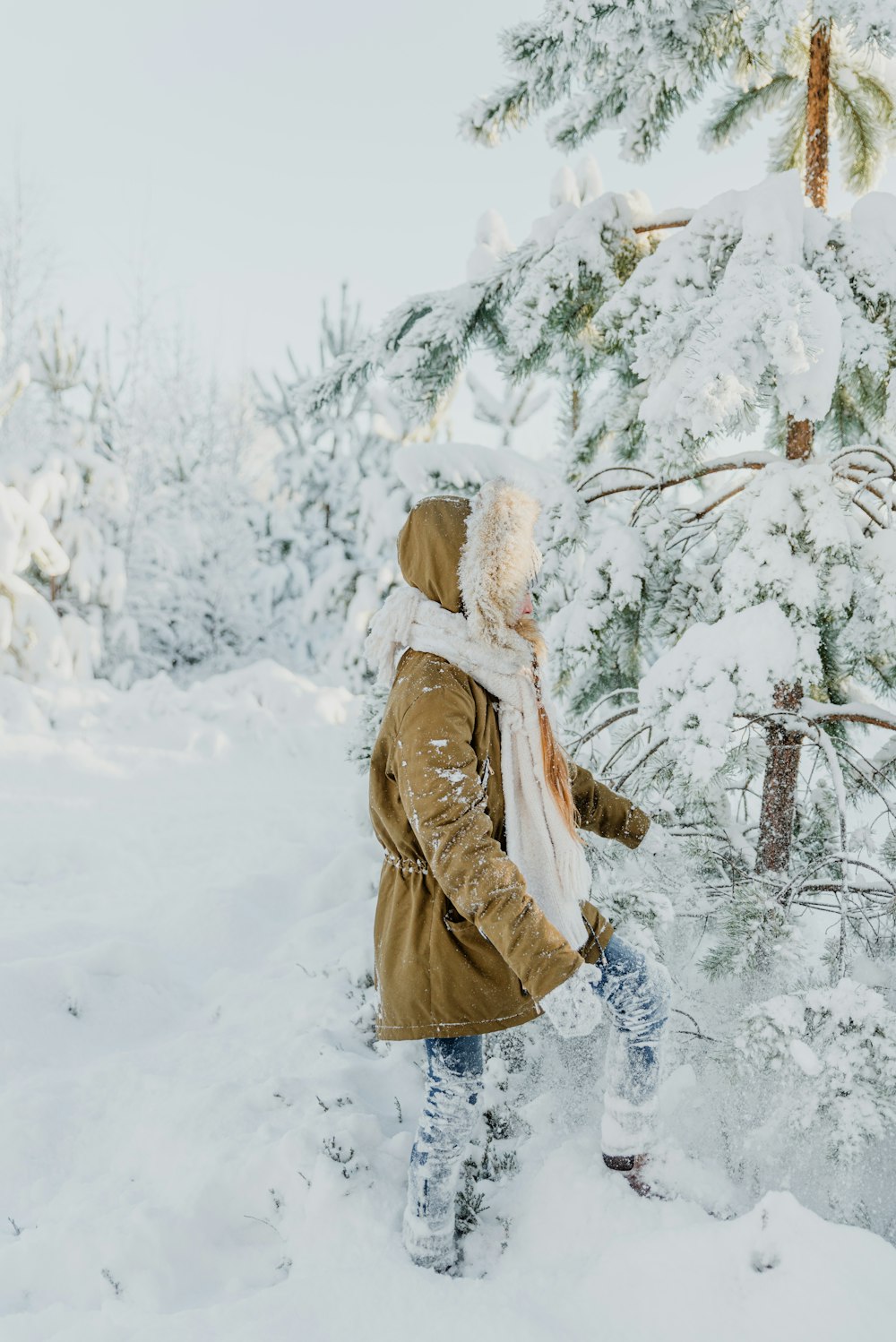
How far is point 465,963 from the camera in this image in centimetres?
206

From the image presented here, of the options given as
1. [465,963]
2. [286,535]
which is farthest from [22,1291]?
[286,535]

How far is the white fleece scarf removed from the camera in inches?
83.4

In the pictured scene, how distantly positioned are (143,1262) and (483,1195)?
96 cm

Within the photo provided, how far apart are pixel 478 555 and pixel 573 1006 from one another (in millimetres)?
1111

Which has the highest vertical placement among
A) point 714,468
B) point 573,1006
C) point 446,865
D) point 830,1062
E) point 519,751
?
point 714,468

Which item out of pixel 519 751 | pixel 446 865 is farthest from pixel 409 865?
pixel 519 751

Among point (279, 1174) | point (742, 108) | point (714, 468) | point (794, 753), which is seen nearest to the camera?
point (279, 1174)

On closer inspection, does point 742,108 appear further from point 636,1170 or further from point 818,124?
point 636,1170

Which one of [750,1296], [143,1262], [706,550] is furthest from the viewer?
[706,550]

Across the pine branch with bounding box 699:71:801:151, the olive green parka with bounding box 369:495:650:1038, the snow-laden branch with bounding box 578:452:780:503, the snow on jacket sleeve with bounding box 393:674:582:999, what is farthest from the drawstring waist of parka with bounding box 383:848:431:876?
the pine branch with bounding box 699:71:801:151

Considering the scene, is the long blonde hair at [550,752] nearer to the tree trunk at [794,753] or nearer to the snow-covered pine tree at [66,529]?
the tree trunk at [794,753]

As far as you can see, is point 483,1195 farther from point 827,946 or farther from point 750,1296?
point 827,946

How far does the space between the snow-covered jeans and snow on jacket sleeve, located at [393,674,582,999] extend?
0.43 meters

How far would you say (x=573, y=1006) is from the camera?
6.14 feet
